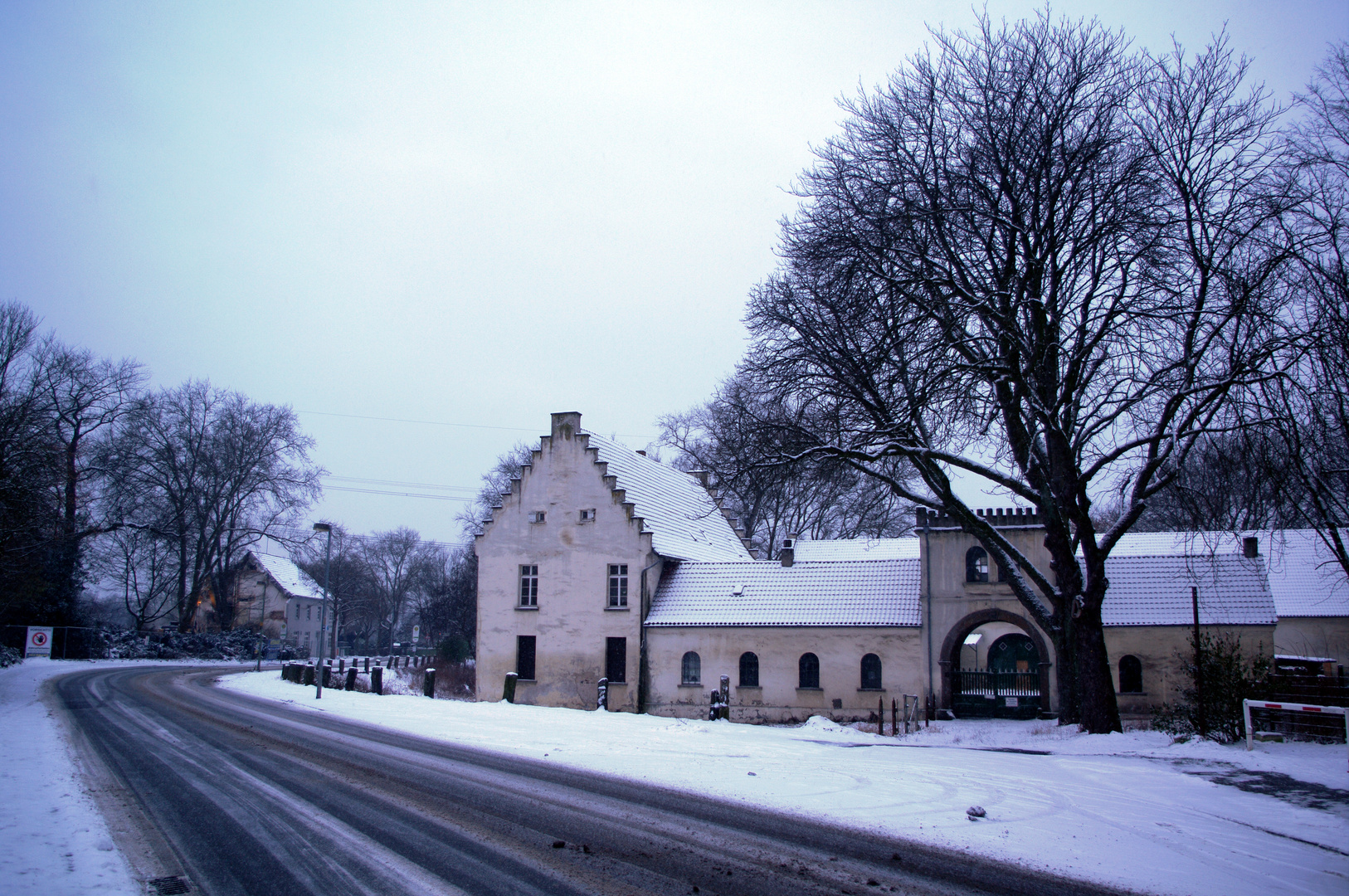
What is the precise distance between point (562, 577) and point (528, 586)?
1568 millimetres

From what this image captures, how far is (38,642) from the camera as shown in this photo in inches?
1686

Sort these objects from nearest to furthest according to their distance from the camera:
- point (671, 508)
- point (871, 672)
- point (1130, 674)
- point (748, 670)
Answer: point (1130, 674), point (871, 672), point (748, 670), point (671, 508)

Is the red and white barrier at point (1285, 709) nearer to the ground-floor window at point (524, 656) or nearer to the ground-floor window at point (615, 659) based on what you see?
the ground-floor window at point (615, 659)

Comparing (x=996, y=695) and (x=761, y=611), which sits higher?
(x=761, y=611)

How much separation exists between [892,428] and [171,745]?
49.0 feet

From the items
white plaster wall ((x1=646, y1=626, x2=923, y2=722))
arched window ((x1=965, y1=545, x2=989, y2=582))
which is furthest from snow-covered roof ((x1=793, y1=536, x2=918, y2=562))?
white plaster wall ((x1=646, y1=626, x2=923, y2=722))

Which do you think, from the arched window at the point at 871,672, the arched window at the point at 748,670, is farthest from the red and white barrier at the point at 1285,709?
the arched window at the point at 748,670

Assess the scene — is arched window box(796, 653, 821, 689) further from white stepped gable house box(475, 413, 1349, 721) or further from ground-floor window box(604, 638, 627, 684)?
ground-floor window box(604, 638, 627, 684)

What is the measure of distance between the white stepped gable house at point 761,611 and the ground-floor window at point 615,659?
71 mm

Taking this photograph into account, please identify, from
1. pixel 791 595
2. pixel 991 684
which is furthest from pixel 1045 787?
pixel 791 595

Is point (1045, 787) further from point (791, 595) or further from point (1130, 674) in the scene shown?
point (791, 595)

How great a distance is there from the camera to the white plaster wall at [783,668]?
1022 inches

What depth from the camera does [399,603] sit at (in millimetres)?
92375

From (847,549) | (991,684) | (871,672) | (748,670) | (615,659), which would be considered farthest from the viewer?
(847,549)
